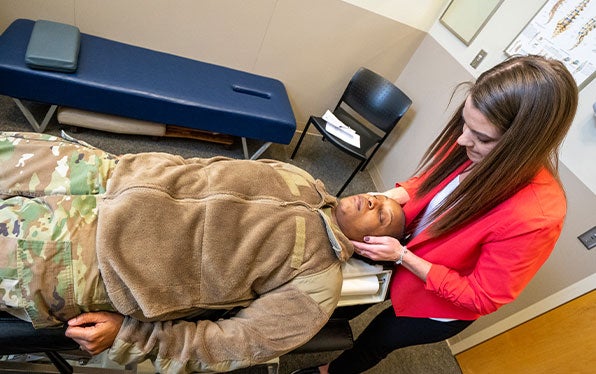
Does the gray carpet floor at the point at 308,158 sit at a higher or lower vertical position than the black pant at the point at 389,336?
lower

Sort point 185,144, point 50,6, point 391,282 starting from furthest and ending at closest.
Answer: point 185,144, point 50,6, point 391,282

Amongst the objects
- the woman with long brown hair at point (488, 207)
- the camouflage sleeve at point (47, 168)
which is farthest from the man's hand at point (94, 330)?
the woman with long brown hair at point (488, 207)

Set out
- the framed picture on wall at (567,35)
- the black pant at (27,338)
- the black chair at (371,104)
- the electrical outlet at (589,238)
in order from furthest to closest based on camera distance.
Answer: the black chair at (371,104) → the framed picture on wall at (567,35) → the electrical outlet at (589,238) → the black pant at (27,338)

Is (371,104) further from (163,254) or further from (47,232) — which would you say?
(47,232)

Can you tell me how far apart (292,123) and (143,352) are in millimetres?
1777

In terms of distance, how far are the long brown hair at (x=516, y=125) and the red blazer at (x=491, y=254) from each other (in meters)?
0.05

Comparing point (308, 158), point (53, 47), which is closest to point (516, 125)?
point (308, 158)

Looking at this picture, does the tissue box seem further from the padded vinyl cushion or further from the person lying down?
the padded vinyl cushion

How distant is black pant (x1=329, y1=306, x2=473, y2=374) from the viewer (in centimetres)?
116

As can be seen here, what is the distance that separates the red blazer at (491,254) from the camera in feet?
2.80

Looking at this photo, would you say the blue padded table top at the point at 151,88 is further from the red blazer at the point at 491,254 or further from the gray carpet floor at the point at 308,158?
the red blazer at the point at 491,254

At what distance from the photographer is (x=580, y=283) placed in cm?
147

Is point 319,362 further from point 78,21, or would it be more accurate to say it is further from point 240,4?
point 78,21

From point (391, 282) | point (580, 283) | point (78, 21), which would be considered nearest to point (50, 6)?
point (78, 21)
